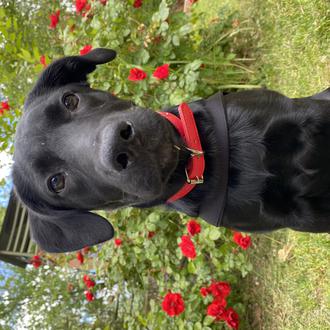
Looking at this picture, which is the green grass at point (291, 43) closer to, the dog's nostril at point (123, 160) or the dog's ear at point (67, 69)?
the dog's ear at point (67, 69)

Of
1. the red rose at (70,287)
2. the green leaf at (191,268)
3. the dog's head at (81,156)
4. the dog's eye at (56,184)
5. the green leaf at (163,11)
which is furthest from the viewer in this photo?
the red rose at (70,287)

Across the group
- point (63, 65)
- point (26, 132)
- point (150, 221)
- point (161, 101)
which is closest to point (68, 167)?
point (26, 132)

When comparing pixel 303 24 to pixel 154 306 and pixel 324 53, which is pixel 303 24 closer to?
pixel 324 53

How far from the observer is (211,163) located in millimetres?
2309

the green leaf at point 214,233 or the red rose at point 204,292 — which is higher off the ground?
the green leaf at point 214,233

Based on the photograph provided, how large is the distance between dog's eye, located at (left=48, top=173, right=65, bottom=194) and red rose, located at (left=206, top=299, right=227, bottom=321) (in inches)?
77.1

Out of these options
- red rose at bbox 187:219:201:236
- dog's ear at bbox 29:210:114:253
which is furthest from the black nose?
red rose at bbox 187:219:201:236

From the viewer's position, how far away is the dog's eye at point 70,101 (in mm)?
2521

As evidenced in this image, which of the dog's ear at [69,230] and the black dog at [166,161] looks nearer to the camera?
the black dog at [166,161]

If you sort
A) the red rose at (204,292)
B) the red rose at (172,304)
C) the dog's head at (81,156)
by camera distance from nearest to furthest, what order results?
the dog's head at (81,156) < the red rose at (172,304) < the red rose at (204,292)

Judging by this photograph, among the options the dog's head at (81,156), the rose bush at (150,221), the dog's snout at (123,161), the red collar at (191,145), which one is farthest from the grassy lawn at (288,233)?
the dog's snout at (123,161)

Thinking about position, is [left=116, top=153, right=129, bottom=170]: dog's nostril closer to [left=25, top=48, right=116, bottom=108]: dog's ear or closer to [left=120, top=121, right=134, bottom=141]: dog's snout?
[left=120, top=121, right=134, bottom=141]: dog's snout

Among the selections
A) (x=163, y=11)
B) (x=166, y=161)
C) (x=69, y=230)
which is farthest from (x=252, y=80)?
(x=69, y=230)

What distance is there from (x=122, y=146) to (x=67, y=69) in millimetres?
1100
